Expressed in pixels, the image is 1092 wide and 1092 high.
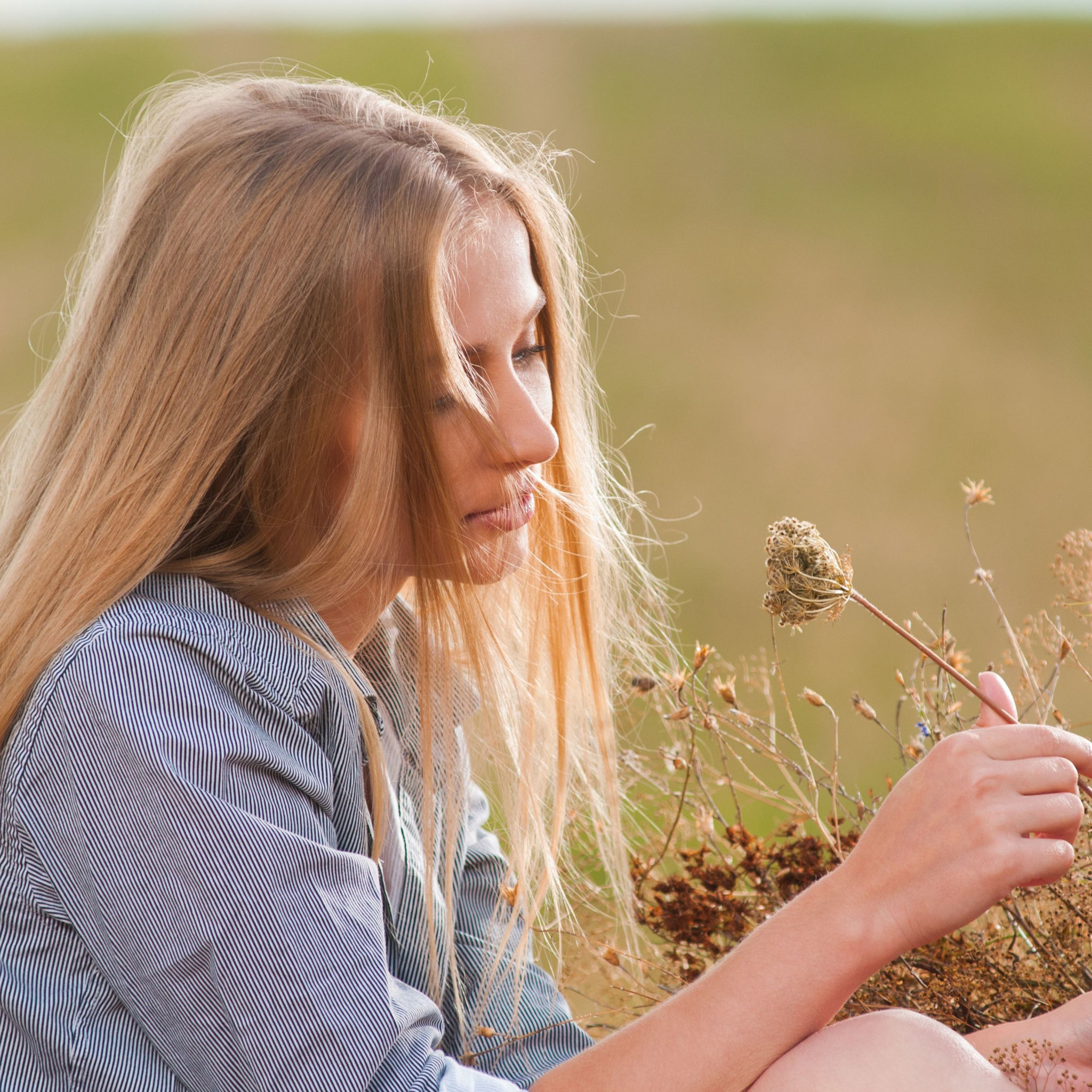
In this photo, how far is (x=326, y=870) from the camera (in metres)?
1.11

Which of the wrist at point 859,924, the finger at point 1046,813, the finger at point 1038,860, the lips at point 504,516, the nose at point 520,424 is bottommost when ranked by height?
the wrist at point 859,924

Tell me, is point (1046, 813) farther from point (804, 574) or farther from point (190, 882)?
point (190, 882)

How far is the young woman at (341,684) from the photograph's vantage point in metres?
1.06

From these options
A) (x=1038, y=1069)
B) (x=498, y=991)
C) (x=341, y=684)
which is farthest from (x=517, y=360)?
(x=1038, y=1069)

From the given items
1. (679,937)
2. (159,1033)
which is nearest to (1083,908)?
(679,937)

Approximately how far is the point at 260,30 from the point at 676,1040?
12.9 m

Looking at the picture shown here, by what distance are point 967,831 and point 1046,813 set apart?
0.23 feet

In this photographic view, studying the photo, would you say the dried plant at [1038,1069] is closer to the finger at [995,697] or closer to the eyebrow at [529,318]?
the finger at [995,697]

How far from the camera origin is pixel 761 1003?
1.10m

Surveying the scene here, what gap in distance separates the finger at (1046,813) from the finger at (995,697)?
0.12 m

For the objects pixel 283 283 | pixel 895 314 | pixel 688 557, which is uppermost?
pixel 283 283

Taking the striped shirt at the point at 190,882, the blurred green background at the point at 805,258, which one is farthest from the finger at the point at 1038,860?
the blurred green background at the point at 805,258

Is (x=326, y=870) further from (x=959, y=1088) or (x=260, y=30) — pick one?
(x=260, y=30)

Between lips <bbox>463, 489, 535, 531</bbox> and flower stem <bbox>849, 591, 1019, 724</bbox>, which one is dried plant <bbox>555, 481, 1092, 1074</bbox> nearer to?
flower stem <bbox>849, 591, 1019, 724</bbox>
